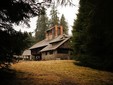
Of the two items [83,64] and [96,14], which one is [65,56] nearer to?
[83,64]

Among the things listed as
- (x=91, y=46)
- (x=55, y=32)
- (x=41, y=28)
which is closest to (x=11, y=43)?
(x=91, y=46)

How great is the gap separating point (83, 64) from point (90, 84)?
12.7 meters

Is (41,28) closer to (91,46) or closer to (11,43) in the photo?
(91,46)

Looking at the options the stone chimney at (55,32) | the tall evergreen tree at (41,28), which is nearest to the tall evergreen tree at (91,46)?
the stone chimney at (55,32)

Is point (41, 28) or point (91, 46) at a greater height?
point (41, 28)

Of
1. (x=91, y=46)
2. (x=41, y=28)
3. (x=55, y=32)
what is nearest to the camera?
(x=91, y=46)

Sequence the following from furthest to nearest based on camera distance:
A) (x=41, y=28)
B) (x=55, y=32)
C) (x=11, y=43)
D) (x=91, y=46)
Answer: (x=41, y=28) → (x=55, y=32) → (x=91, y=46) → (x=11, y=43)

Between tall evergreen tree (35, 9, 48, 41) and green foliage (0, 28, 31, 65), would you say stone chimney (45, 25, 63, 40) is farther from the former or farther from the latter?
green foliage (0, 28, 31, 65)

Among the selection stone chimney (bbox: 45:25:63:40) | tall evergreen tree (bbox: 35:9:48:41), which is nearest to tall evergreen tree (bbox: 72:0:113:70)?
stone chimney (bbox: 45:25:63:40)

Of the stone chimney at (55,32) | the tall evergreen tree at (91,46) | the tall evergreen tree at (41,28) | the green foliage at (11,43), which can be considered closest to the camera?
the green foliage at (11,43)

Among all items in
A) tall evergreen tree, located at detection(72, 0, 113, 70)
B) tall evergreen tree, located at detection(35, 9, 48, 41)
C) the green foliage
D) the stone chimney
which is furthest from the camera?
tall evergreen tree, located at detection(35, 9, 48, 41)

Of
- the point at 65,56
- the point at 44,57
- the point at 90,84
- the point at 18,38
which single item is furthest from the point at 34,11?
the point at 44,57

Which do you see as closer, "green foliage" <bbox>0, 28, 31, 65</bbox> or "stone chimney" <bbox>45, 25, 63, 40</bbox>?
"green foliage" <bbox>0, 28, 31, 65</bbox>

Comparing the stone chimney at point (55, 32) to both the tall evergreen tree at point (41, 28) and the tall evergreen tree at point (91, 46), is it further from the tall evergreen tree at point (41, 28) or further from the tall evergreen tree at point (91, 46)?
the tall evergreen tree at point (41, 28)
